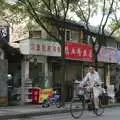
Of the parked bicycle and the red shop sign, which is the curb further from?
the red shop sign

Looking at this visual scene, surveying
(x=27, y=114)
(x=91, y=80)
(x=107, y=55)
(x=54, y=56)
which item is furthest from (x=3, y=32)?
(x=107, y=55)

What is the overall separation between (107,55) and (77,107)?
1842 cm

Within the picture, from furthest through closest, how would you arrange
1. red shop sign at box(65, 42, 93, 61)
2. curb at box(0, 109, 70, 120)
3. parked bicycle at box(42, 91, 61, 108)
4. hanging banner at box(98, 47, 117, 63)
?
hanging banner at box(98, 47, 117, 63), red shop sign at box(65, 42, 93, 61), parked bicycle at box(42, 91, 61, 108), curb at box(0, 109, 70, 120)

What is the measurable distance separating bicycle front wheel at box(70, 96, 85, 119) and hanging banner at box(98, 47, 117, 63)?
17.1 metres

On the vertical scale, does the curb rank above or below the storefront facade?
below

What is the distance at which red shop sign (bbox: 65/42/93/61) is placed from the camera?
32.2 m

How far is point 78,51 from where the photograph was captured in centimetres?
3331

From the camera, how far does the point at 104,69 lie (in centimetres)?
4000

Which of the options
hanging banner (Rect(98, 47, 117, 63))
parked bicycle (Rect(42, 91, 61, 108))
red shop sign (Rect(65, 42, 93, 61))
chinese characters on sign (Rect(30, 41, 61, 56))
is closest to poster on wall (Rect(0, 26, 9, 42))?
chinese characters on sign (Rect(30, 41, 61, 56))

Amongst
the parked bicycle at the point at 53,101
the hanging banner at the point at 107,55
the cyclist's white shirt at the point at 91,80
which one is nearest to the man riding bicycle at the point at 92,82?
the cyclist's white shirt at the point at 91,80

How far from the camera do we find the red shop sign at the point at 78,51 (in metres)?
32.2

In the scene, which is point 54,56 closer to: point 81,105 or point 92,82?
point 92,82

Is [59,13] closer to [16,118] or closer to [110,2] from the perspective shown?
[110,2]

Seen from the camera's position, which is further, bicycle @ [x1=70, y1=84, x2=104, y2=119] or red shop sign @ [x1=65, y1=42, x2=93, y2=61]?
red shop sign @ [x1=65, y1=42, x2=93, y2=61]
